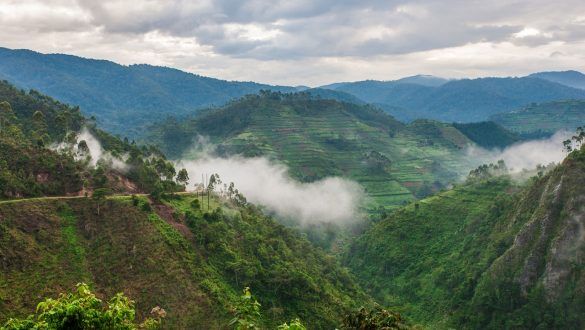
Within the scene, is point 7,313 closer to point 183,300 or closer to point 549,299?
point 183,300

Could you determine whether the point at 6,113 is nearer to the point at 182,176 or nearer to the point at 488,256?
the point at 182,176

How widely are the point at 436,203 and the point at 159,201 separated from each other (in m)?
76.8

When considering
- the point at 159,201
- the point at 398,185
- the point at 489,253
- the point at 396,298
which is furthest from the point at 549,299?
the point at 398,185

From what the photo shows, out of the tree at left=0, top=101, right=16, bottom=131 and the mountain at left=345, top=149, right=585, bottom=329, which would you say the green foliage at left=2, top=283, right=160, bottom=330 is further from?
the tree at left=0, top=101, right=16, bottom=131

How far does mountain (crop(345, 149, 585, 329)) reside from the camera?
74.8 m

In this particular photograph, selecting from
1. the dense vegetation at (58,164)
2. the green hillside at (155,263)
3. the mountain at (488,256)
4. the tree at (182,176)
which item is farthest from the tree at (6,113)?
the mountain at (488,256)

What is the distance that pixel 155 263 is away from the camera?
65.4 metres

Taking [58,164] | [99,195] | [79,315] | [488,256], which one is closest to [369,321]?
[79,315]

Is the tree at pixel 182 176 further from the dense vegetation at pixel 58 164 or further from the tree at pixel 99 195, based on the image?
the tree at pixel 99 195

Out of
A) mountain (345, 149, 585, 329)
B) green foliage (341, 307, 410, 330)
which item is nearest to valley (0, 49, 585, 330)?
mountain (345, 149, 585, 329)

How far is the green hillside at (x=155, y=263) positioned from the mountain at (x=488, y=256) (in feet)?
72.8

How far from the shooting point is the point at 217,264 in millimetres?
70812

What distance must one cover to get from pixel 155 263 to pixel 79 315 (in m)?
54.6

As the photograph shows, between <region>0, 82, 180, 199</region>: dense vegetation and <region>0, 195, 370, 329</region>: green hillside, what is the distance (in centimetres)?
418
